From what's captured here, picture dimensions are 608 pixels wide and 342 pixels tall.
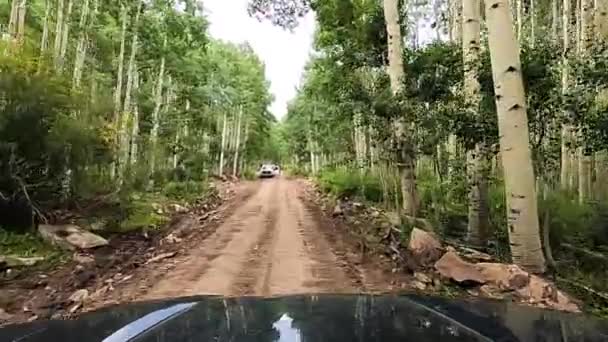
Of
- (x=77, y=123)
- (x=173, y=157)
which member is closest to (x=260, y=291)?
(x=77, y=123)

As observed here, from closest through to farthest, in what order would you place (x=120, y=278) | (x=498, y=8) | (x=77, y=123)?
1. (x=498, y=8)
2. (x=120, y=278)
3. (x=77, y=123)

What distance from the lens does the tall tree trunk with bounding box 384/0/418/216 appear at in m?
11.4

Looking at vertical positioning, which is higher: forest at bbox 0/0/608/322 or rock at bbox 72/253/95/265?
forest at bbox 0/0/608/322

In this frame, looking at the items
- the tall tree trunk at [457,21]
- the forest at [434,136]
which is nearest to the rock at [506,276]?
the forest at [434,136]

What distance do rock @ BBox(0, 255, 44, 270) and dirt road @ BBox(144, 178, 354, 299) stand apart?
2.18m

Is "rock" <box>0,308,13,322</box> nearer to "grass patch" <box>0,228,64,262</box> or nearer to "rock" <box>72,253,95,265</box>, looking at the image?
"rock" <box>72,253,95,265</box>

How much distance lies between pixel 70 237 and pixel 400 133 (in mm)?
6352

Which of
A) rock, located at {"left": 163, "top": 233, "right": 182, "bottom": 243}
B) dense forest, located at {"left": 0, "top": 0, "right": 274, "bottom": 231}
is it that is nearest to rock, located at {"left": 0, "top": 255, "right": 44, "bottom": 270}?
dense forest, located at {"left": 0, "top": 0, "right": 274, "bottom": 231}

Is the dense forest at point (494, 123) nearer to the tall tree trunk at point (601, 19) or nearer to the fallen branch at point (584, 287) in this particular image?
the tall tree trunk at point (601, 19)

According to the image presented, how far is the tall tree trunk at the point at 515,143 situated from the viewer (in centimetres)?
639

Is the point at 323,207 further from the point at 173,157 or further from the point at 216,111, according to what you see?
the point at 216,111

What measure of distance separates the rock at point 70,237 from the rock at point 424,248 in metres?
5.57

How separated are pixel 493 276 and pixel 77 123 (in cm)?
833

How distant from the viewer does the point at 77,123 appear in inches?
446
